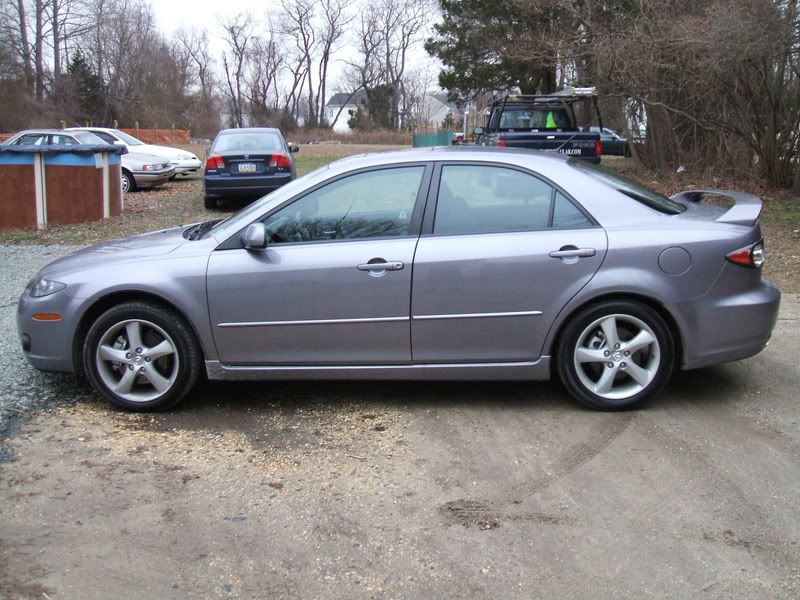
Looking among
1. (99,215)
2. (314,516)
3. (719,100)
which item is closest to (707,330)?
(314,516)

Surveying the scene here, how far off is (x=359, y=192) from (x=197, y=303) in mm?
1156

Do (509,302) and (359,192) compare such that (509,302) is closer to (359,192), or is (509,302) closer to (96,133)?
(359,192)

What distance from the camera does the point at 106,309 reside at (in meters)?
4.84

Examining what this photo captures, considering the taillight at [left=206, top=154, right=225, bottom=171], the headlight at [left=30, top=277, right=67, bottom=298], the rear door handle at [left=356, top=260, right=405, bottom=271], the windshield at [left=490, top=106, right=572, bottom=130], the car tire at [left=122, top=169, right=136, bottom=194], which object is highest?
the windshield at [left=490, top=106, right=572, bottom=130]

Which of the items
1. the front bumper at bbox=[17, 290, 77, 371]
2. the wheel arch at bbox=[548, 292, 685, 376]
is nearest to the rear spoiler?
the wheel arch at bbox=[548, 292, 685, 376]

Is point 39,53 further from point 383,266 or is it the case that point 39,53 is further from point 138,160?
point 383,266

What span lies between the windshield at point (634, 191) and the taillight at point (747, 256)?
0.45m

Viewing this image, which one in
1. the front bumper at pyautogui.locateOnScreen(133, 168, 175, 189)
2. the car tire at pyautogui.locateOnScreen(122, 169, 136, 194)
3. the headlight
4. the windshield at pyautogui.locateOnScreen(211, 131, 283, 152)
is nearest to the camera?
the headlight

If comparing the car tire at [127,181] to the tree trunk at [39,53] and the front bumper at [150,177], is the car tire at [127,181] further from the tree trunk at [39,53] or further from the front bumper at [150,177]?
the tree trunk at [39,53]

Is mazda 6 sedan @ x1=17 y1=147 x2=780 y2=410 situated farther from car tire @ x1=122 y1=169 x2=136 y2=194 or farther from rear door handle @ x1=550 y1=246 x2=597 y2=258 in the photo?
car tire @ x1=122 y1=169 x2=136 y2=194

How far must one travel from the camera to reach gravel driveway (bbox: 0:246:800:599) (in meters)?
3.14

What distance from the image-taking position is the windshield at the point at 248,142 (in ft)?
47.5

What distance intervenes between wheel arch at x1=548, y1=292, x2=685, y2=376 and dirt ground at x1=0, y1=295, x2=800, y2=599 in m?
0.43

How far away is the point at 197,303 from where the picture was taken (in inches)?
184
